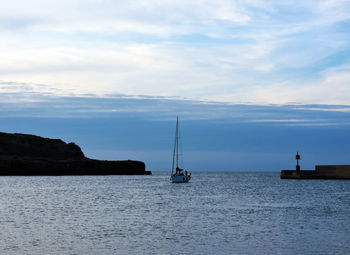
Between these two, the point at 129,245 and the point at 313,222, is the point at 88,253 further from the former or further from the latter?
the point at 313,222

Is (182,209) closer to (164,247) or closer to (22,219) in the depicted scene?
(22,219)

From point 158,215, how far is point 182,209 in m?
7.49

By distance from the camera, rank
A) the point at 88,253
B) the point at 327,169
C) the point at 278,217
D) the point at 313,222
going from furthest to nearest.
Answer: the point at 327,169 → the point at 278,217 → the point at 313,222 → the point at 88,253

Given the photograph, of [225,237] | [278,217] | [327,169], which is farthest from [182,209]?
[327,169]

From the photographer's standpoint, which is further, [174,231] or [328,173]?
[328,173]

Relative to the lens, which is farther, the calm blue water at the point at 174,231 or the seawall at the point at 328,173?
the seawall at the point at 328,173

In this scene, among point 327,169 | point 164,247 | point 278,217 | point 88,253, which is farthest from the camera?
point 327,169

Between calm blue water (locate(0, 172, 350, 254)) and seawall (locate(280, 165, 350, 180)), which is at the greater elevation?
seawall (locate(280, 165, 350, 180))

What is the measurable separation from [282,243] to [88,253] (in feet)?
38.0

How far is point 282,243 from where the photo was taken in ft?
103

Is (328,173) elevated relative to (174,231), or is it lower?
elevated

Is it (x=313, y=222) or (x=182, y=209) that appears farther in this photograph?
(x=182, y=209)

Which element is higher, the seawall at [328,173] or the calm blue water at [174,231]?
the seawall at [328,173]

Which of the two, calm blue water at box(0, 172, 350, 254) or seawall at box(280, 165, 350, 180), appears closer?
calm blue water at box(0, 172, 350, 254)
